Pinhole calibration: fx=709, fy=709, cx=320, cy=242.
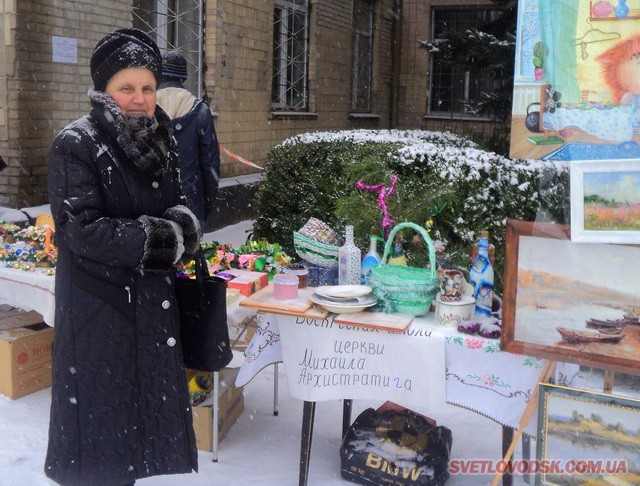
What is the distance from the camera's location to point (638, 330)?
7.73 ft

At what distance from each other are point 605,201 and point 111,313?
1694mm

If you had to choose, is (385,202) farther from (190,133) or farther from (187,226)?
(190,133)

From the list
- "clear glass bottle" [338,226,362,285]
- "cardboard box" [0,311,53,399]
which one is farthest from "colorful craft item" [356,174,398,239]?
"cardboard box" [0,311,53,399]

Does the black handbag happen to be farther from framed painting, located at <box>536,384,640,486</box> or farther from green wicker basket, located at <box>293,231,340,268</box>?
framed painting, located at <box>536,384,640,486</box>

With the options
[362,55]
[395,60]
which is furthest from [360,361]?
[395,60]

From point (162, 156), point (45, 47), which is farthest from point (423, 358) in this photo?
point (45, 47)

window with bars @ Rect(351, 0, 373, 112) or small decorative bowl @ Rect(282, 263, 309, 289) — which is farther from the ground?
window with bars @ Rect(351, 0, 373, 112)

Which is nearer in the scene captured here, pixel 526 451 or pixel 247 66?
pixel 526 451

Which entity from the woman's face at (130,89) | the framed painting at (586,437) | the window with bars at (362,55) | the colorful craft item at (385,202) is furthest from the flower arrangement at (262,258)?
the window with bars at (362,55)

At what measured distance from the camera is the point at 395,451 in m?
3.20

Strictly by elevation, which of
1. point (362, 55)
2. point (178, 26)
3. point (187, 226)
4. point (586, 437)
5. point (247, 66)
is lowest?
point (586, 437)

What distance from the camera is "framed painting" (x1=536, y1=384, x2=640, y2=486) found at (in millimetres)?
2400

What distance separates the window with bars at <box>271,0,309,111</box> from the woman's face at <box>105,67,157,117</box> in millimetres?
8637

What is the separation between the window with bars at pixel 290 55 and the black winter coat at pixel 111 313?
8.74 m
